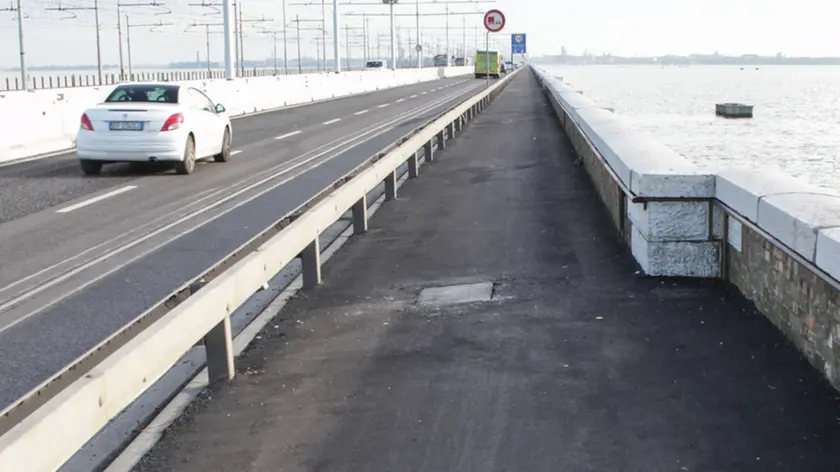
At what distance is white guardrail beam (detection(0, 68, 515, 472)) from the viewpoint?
3562 millimetres

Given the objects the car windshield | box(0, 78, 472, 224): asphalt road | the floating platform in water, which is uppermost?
the car windshield

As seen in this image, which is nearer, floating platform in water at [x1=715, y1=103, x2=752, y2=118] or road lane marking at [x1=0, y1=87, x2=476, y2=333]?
road lane marking at [x1=0, y1=87, x2=476, y2=333]

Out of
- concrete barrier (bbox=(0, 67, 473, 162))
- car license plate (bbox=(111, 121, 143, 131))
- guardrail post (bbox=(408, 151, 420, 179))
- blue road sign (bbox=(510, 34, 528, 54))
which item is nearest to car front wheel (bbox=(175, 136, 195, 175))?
car license plate (bbox=(111, 121, 143, 131))

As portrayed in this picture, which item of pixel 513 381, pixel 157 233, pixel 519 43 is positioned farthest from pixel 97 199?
pixel 519 43

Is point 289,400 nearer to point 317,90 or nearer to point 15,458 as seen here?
point 15,458

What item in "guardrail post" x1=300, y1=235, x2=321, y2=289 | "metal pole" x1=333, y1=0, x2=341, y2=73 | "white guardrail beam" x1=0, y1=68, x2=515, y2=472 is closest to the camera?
"white guardrail beam" x1=0, y1=68, x2=515, y2=472

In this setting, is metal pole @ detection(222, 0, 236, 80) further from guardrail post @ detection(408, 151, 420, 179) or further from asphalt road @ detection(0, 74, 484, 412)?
guardrail post @ detection(408, 151, 420, 179)

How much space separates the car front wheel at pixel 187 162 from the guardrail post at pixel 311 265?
9.31 m

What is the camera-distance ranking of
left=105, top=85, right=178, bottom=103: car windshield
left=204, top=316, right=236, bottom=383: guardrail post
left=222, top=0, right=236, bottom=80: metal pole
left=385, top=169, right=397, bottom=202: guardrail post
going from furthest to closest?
left=222, top=0, right=236, bottom=80: metal pole → left=105, top=85, right=178, bottom=103: car windshield → left=385, top=169, right=397, bottom=202: guardrail post → left=204, top=316, right=236, bottom=383: guardrail post

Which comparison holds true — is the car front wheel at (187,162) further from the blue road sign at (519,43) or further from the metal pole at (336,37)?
the blue road sign at (519,43)

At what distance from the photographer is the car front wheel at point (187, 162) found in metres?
17.8

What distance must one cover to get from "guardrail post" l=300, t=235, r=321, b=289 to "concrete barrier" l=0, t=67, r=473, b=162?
12923mm

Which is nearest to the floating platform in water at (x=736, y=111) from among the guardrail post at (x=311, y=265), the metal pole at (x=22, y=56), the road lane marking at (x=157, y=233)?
the metal pole at (x=22, y=56)

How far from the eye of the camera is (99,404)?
4.11m
